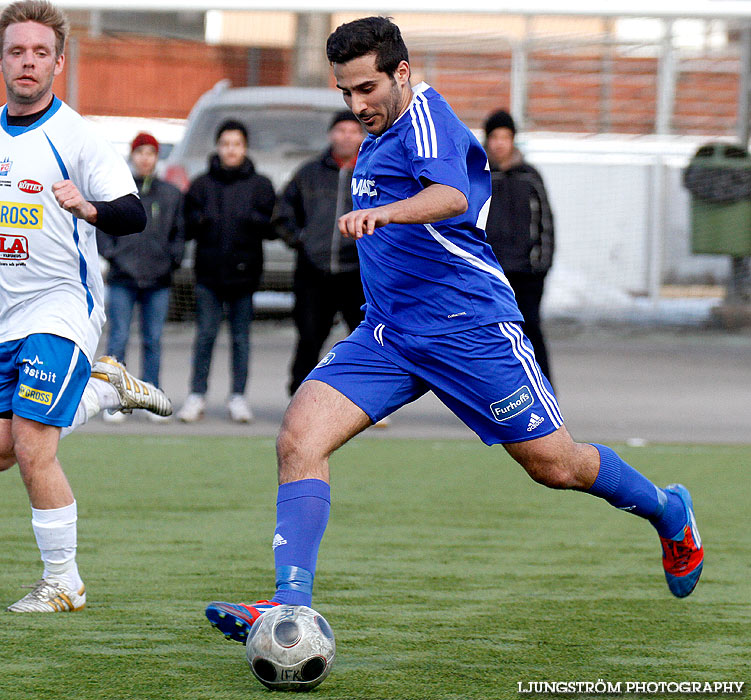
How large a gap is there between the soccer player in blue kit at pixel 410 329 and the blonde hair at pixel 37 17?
3.62 ft

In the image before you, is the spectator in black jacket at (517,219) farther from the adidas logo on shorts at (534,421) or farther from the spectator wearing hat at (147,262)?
the adidas logo on shorts at (534,421)

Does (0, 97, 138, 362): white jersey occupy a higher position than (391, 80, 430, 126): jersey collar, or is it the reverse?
(391, 80, 430, 126): jersey collar

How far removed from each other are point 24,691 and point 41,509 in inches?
42.6

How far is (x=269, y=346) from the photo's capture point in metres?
15.1

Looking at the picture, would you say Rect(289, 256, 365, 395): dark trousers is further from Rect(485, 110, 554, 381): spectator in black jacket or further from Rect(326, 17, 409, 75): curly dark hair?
Rect(326, 17, 409, 75): curly dark hair

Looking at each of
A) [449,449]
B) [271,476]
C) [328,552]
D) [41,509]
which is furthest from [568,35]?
[41,509]

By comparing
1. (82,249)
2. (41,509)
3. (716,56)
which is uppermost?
(716,56)

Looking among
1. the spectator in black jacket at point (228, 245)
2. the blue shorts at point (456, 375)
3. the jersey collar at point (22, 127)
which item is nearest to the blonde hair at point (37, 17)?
the jersey collar at point (22, 127)

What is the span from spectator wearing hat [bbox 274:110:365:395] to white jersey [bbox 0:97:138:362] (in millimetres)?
5061

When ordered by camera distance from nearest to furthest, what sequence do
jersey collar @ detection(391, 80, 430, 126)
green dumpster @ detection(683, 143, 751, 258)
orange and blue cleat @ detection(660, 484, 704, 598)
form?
jersey collar @ detection(391, 80, 430, 126) → orange and blue cleat @ detection(660, 484, 704, 598) → green dumpster @ detection(683, 143, 751, 258)

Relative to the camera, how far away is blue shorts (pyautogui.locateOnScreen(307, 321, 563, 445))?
4609mm

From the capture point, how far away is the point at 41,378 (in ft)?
16.0

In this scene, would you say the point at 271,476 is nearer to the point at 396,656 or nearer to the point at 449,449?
the point at 449,449

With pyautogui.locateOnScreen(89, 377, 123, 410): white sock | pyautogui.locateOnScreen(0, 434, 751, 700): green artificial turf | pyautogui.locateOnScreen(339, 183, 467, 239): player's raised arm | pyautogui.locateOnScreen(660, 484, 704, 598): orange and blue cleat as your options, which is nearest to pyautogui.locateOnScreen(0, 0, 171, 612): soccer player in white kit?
pyautogui.locateOnScreen(0, 434, 751, 700): green artificial turf
